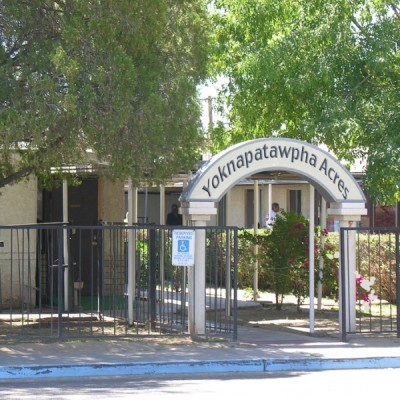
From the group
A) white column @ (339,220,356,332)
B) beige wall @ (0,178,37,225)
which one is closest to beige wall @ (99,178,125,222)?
beige wall @ (0,178,37,225)

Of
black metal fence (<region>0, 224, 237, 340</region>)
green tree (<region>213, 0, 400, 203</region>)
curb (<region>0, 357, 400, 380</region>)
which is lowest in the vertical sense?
curb (<region>0, 357, 400, 380</region>)

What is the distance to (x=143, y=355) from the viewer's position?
12.1 m

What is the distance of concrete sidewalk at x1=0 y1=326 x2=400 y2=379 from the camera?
1124cm

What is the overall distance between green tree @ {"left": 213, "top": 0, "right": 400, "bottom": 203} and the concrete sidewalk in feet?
11.9

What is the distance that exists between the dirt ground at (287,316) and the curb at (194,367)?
8.44ft

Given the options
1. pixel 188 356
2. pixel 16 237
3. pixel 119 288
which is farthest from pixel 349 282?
pixel 16 237

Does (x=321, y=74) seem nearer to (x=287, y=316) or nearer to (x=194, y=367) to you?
(x=287, y=316)

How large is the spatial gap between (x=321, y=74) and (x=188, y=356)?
6.33 metres

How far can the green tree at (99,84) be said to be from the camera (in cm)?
1203

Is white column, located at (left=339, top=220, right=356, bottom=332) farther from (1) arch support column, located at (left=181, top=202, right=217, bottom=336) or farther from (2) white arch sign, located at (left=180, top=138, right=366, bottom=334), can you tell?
(1) arch support column, located at (left=181, top=202, right=217, bottom=336)

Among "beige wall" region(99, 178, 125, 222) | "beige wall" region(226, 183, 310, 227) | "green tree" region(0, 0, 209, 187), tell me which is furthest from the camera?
"beige wall" region(226, 183, 310, 227)

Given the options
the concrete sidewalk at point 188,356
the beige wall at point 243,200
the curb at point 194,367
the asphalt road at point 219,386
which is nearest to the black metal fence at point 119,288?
the concrete sidewalk at point 188,356

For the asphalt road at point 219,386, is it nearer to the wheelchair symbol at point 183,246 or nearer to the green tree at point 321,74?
the wheelchair symbol at point 183,246

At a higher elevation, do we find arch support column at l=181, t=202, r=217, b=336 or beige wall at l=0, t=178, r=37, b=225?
beige wall at l=0, t=178, r=37, b=225
